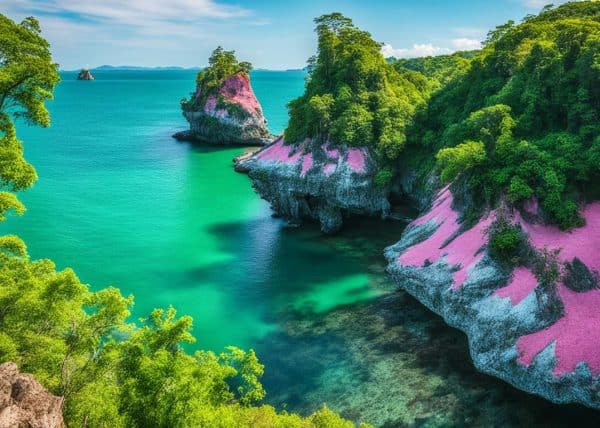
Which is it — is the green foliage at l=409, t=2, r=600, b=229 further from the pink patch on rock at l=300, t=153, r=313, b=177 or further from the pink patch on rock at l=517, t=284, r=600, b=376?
the pink patch on rock at l=300, t=153, r=313, b=177

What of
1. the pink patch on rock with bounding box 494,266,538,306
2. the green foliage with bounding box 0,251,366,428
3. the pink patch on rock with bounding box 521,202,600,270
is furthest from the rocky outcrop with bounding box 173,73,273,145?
the green foliage with bounding box 0,251,366,428

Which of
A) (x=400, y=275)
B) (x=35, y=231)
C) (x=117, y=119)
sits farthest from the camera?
(x=117, y=119)

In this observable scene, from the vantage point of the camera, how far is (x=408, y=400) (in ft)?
70.1

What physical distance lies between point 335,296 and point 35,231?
29.5 metres

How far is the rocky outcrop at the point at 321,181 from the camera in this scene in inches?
1515

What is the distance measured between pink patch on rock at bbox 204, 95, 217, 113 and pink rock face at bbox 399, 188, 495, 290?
2396 inches

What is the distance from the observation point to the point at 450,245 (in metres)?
26.0

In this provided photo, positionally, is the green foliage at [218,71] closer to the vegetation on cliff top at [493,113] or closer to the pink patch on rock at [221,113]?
the pink patch on rock at [221,113]

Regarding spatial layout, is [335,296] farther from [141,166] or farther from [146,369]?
[141,166]

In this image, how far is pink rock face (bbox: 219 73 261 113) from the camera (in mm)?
82875

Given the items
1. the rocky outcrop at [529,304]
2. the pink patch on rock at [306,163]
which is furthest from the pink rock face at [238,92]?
the rocky outcrop at [529,304]

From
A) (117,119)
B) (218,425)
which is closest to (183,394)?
(218,425)

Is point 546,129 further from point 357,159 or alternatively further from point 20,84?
point 20,84

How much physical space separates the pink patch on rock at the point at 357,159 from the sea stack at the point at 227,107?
46.1 metres
